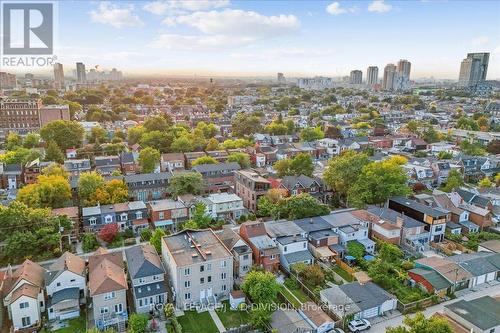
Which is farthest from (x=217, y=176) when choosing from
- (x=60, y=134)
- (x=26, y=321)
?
(x=60, y=134)

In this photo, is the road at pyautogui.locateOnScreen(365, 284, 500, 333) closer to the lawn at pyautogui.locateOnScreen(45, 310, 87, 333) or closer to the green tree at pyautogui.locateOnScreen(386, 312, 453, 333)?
the green tree at pyautogui.locateOnScreen(386, 312, 453, 333)

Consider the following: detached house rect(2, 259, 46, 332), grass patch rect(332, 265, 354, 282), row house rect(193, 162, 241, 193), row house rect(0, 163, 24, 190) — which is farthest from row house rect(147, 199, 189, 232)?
row house rect(0, 163, 24, 190)

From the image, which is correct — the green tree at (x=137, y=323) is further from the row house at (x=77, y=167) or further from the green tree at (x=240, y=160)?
the row house at (x=77, y=167)

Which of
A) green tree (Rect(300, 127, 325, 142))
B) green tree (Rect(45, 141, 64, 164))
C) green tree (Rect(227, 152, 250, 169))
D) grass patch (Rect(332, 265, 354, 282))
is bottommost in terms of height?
grass patch (Rect(332, 265, 354, 282))

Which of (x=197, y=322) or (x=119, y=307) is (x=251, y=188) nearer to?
(x=197, y=322)

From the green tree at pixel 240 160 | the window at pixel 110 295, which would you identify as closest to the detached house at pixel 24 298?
the window at pixel 110 295

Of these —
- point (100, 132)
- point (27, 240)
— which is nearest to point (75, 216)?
point (27, 240)

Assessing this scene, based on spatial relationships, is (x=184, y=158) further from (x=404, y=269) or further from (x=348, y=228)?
(x=404, y=269)
